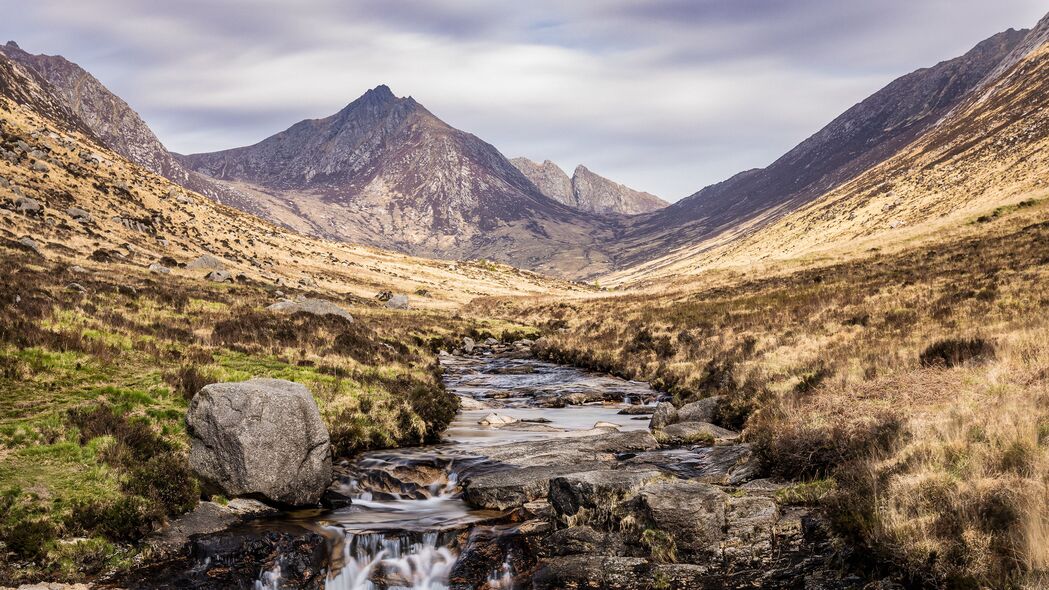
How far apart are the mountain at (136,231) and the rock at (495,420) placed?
27129 mm

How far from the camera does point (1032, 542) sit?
287 inches

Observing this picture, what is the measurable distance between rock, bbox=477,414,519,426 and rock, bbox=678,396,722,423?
675 cm

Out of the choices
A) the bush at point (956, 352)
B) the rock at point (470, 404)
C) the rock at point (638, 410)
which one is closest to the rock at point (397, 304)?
the rock at point (470, 404)

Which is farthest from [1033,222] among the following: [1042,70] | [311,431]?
[1042,70]

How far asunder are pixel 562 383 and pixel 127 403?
21.9 metres

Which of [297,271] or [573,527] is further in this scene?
[297,271]

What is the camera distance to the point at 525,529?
42.7 feet

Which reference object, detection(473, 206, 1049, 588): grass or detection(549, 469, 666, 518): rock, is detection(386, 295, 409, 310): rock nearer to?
→ detection(473, 206, 1049, 588): grass

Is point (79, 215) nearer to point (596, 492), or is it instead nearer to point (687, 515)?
point (596, 492)

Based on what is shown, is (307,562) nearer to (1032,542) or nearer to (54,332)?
(1032,542)

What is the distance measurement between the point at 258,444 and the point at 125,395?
15.9ft

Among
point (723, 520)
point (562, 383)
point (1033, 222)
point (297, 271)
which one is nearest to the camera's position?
point (723, 520)

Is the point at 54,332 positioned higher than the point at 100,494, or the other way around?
the point at 54,332

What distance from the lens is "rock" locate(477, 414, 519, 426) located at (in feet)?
78.3
